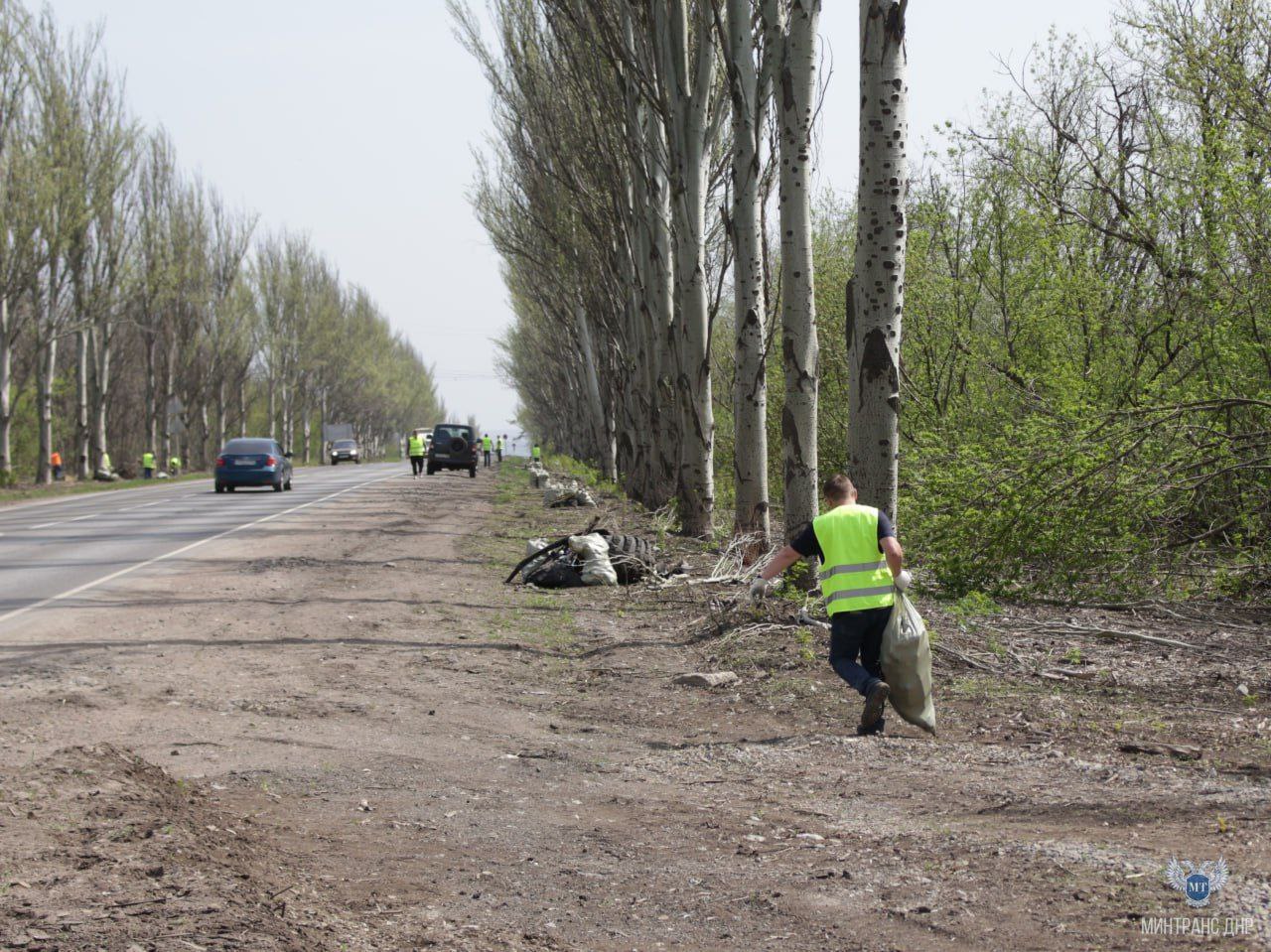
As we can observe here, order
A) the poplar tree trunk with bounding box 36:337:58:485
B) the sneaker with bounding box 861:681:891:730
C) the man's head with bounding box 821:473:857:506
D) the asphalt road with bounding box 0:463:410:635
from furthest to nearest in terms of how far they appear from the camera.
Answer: the poplar tree trunk with bounding box 36:337:58:485 < the asphalt road with bounding box 0:463:410:635 < the man's head with bounding box 821:473:857:506 < the sneaker with bounding box 861:681:891:730

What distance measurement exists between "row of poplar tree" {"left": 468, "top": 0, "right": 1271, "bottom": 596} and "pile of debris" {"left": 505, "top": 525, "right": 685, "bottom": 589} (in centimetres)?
134

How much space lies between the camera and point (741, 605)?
39.1ft

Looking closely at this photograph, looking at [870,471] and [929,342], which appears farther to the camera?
[929,342]

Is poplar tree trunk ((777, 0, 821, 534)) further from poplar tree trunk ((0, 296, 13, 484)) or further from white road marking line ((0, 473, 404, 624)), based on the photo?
poplar tree trunk ((0, 296, 13, 484))

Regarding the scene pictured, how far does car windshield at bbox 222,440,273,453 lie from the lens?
38194 mm

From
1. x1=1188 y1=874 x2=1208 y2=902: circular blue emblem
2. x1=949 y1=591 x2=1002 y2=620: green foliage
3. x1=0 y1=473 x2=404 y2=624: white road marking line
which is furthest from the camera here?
x1=0 y1=473 x2=404 y2=624: white road marking line

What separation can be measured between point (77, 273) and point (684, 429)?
3463cm

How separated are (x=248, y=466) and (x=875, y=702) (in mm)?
33072

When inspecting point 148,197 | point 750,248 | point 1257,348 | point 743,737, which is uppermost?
point 148,197

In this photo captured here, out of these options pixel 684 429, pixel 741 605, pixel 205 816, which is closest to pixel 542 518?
pixel 684 429

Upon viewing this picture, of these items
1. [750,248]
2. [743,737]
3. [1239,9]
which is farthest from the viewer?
[750,248]

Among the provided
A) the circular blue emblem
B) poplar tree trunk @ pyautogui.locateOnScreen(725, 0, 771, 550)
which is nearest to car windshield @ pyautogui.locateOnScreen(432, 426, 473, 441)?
poplar tree trunk @ pyautogui.locateOnScreen(725, 0, 771, 550)

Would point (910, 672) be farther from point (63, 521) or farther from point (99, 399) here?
point (99, 399)

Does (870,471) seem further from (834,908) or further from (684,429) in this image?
(684,429)
